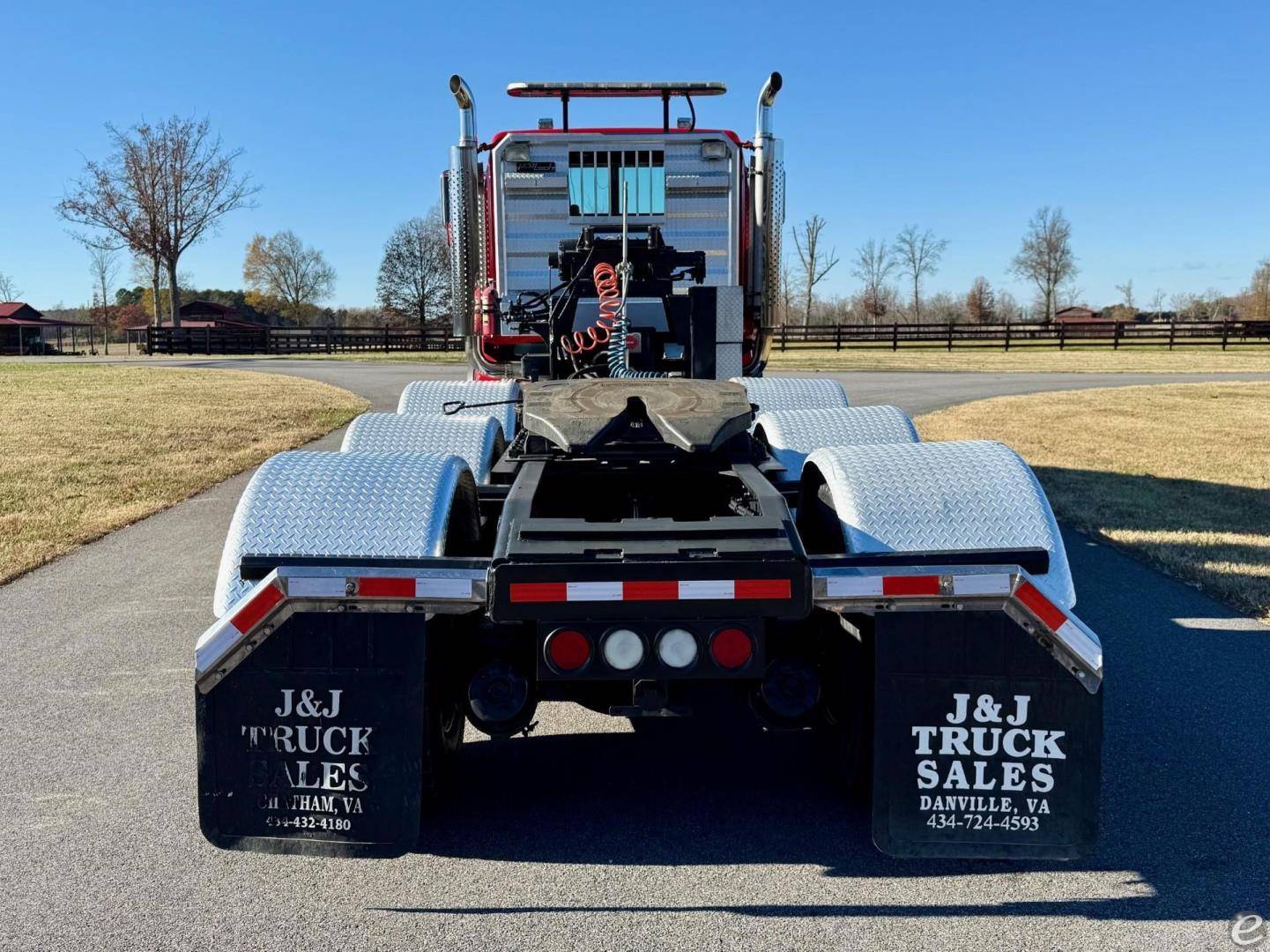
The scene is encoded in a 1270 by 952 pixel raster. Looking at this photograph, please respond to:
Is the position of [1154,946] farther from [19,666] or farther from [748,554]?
[19,666]

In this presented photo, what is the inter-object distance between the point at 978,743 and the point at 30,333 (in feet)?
250

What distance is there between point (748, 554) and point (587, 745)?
1492mm

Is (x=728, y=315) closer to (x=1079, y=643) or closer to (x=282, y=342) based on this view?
(x=1079, y=643)

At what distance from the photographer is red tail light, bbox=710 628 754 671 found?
2863 millimetres

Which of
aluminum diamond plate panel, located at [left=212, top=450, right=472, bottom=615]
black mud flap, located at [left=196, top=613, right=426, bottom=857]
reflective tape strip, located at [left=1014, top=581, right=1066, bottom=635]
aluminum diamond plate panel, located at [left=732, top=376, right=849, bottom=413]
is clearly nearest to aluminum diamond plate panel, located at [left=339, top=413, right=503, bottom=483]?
aluminum diamond plate panel, located at [left=212, top=450, right=472, bottom=615]

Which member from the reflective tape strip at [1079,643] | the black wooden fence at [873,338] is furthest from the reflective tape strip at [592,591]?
the black wooden fence at [873,338]

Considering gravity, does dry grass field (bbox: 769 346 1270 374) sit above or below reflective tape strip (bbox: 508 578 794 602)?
above

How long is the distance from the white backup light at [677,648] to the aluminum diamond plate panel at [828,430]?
7.52 ft

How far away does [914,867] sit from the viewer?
309 cm

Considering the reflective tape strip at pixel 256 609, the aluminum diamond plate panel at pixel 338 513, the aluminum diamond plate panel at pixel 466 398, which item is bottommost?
the reflective tape strip at pixel 256 609

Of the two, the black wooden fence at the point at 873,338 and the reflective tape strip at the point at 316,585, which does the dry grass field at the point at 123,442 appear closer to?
the reflective tape strip at the point at 316,585

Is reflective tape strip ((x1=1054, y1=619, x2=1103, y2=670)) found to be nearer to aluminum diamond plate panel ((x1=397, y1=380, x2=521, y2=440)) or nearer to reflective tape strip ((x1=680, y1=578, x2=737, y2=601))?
reflective tape strip ((x1=680, y1=578, x2=737, y2=601))

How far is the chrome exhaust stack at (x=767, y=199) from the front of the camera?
809cm

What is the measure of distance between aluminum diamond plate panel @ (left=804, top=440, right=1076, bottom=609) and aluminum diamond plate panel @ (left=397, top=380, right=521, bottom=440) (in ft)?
10.7
